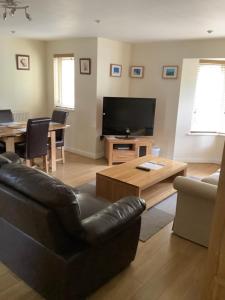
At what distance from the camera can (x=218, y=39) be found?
445cm

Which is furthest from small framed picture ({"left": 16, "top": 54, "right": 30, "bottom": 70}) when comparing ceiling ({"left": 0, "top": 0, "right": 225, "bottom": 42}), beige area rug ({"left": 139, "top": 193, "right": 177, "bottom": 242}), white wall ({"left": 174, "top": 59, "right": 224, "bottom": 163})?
beige area rug ({"left": 139, "top": 193, "right": 177, "bottom": 242})

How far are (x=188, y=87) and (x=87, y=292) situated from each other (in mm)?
4193

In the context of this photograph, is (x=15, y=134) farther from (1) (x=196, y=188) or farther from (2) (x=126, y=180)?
(1) (x=196, y=188)

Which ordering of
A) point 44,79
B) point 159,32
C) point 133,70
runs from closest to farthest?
point 159,32 < point 133,70 < point 44,79

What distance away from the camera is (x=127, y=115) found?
5.08 m

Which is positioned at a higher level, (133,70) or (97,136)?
(133,70)

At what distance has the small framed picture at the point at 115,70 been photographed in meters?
5.13

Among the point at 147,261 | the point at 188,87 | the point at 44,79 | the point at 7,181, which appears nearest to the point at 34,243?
the point at 7,181

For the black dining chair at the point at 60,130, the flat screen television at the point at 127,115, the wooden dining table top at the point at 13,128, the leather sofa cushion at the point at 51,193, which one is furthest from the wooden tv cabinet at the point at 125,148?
the leather sofa cushion at the point at 51,193

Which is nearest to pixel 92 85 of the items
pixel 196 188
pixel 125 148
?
pixel 125 148

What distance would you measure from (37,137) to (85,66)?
6.15ft

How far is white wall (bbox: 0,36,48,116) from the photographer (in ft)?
17.3

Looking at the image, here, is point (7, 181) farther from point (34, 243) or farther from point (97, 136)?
point (97, 136)

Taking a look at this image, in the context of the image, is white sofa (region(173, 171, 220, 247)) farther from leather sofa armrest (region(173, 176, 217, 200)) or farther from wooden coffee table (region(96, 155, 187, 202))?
wooden coffee table (region(96, 155, 187, 202))
